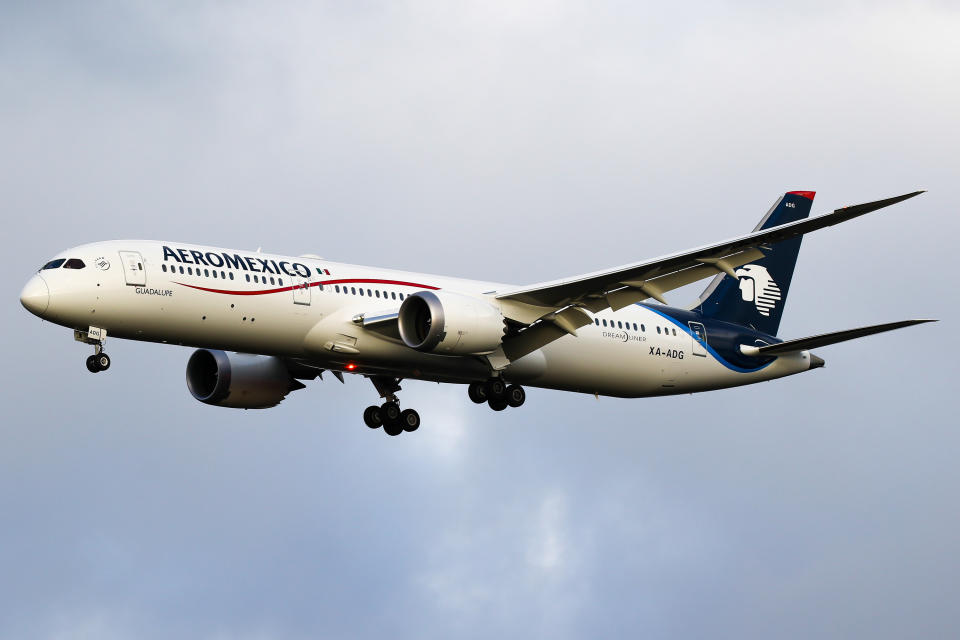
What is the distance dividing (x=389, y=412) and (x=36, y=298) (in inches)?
525

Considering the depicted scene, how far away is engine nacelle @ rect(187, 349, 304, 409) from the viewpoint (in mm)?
47250

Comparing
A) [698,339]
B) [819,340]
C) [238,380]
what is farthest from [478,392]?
[819,340]

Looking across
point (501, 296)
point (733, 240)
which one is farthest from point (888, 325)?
point (501, 296)

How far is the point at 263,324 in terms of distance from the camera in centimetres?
4019

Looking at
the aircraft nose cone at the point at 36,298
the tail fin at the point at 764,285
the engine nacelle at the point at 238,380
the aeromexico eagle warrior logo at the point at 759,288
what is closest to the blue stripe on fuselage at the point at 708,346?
the tail fin at the point at 764,285

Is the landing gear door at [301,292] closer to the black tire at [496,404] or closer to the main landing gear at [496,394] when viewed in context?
the main landing gear at [496,394]

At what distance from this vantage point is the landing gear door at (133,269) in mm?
38750

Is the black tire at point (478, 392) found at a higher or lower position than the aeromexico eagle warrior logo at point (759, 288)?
lower

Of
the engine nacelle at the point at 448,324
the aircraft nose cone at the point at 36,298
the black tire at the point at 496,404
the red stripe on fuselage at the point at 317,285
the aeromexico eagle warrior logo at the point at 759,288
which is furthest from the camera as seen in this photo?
the aeromexico eagle warrior logo at the point at 759,288

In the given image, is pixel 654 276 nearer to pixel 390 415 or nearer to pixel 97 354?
pixel 390 415

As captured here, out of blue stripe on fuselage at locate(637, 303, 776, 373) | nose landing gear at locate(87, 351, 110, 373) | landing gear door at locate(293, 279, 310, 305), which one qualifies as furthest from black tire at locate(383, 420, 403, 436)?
nose landing gear at locate(87, 351, 110, 373)

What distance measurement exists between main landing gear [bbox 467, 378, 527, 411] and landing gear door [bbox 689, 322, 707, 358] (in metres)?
7.17

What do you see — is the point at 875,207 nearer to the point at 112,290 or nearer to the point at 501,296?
the point at 501,296

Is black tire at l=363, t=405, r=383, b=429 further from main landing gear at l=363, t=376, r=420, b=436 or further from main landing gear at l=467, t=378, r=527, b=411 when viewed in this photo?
main landing gear at l=467, t=378, r=527, b=411
